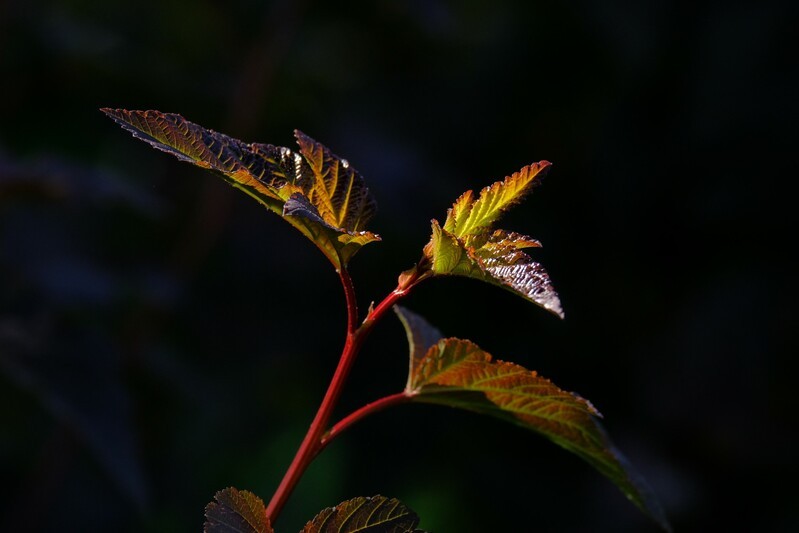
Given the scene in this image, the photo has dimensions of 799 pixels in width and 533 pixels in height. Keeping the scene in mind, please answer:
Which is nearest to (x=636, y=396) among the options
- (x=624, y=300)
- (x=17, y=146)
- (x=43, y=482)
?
(x=624, y=300)

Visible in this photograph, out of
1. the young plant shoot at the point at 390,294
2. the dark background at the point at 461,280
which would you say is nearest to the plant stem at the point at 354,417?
the young plant shoot at the point at 390,294

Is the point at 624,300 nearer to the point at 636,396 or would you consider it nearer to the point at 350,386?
the point at 636,396

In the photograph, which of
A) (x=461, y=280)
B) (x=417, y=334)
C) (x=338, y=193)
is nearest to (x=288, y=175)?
(x=338, y=193)

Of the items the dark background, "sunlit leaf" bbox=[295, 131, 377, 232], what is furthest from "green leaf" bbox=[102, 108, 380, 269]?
the dark background

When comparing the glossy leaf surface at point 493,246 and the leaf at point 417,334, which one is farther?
the leaf at point 417,334

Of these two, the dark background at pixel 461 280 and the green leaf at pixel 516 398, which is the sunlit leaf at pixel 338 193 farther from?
the dark background at pixel 461 280

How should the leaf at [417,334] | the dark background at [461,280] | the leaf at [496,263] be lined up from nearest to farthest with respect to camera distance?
the leaf at [496,263] < the leaf at [417,334] < the dark background at [461,280]

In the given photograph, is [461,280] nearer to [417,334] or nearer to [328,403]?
[417,334]
